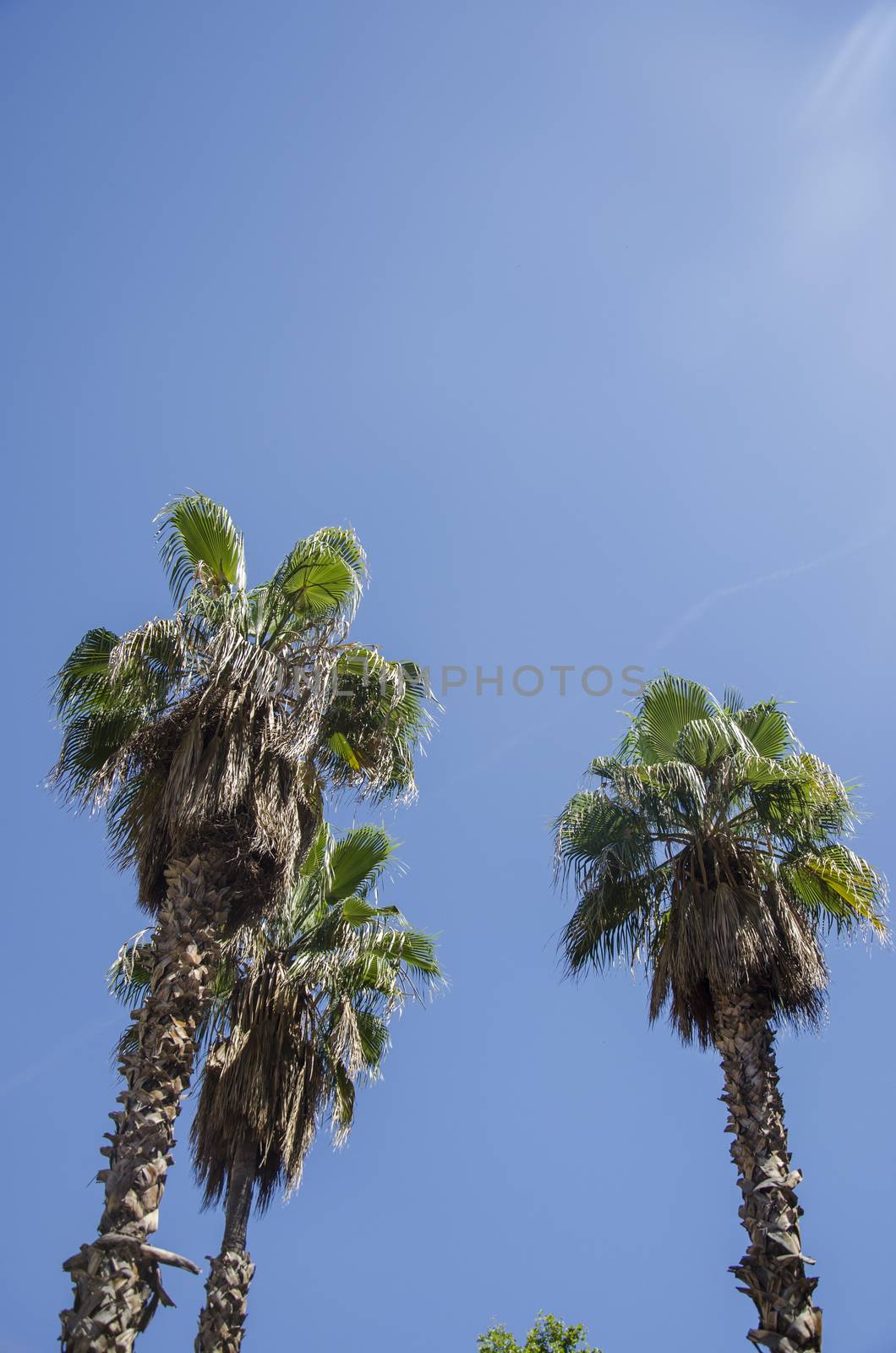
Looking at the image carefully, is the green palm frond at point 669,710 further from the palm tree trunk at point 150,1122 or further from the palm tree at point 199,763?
the palm tree trunk at point 150,1122

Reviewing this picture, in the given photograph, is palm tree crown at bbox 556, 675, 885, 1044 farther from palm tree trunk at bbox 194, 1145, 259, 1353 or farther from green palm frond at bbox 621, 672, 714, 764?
palm tree trunk at bbox 194, 1145, 259, 1353

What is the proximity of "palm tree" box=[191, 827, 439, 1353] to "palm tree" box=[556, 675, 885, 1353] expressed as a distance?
2.62 m

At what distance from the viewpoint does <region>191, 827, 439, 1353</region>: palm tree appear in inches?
413

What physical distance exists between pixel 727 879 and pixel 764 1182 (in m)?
3.03

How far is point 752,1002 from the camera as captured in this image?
32.4ft

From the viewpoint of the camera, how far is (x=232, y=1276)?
1044 cm

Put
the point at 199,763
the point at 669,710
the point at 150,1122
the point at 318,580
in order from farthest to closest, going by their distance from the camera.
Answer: the point at 669,710, the point at 318,580, the point at 199,763, the point at 150,1122

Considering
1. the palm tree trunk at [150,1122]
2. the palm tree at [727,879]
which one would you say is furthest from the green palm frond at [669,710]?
the palm tree trunk at [150,1122]

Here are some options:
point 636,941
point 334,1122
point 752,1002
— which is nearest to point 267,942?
point 334,1122

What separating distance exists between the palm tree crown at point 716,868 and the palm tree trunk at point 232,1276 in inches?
170

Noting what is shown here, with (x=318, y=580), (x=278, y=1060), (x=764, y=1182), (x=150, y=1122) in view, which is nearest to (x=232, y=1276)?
(x=278, y=1060)

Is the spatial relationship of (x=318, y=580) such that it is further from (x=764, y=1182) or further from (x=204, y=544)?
(x=764, y=1182)

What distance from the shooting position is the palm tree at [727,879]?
9781mm

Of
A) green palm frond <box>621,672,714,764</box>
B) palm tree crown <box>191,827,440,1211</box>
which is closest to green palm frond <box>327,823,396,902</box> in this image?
palm tree crown <box>191,827,440,1211</box>
